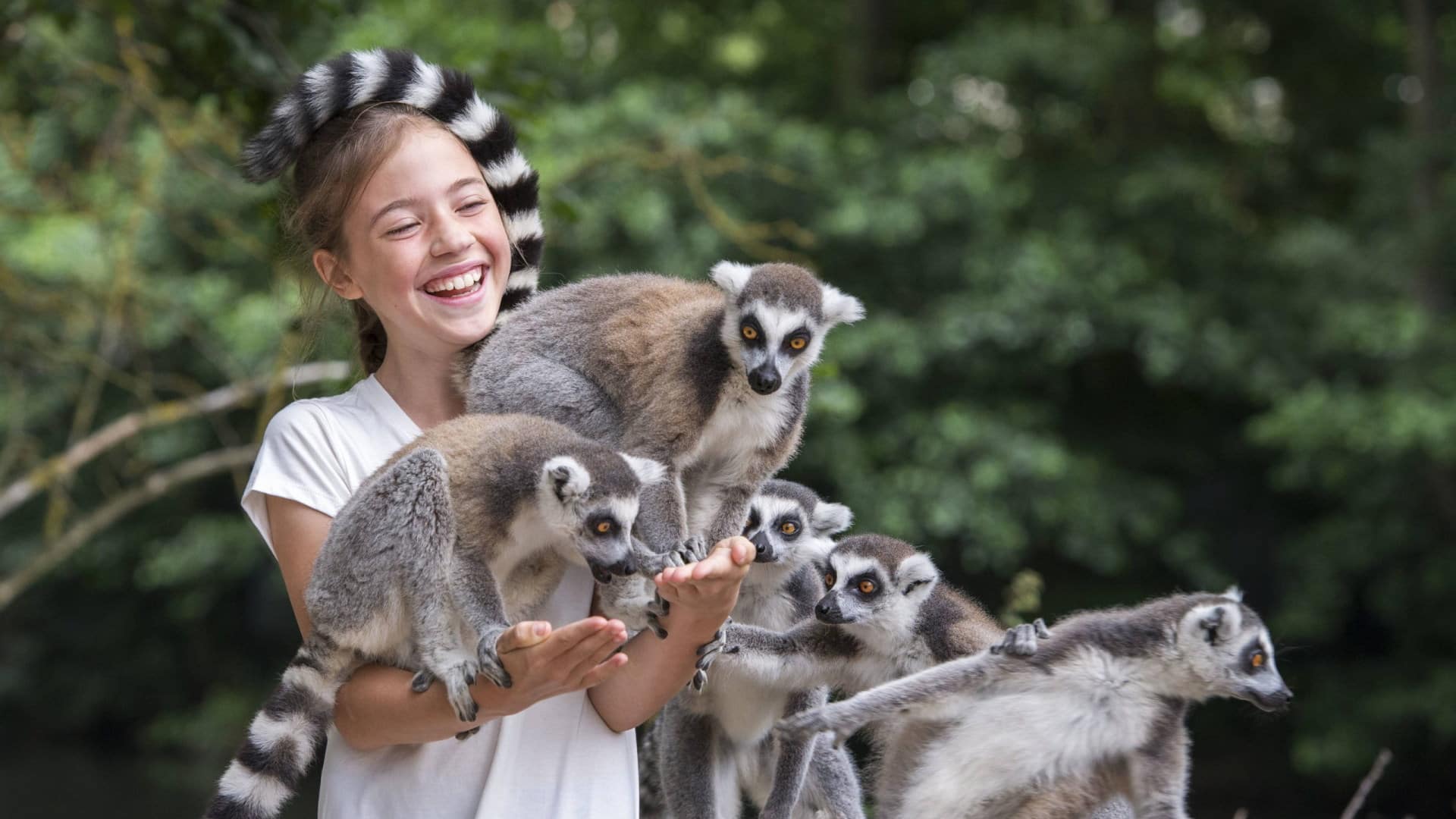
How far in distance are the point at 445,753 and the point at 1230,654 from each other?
1.25 meters

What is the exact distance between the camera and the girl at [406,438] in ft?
7.27

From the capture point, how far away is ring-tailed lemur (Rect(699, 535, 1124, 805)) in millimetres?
2408

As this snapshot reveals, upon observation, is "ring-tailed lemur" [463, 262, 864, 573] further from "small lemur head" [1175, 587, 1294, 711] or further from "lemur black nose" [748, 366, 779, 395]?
"small lemur head" [1175, 587, 1294, 711]

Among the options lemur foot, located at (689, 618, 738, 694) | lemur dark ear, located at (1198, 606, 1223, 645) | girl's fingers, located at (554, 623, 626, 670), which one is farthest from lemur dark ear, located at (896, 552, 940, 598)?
girl's fingers, located at (554, 623, 626, 670)

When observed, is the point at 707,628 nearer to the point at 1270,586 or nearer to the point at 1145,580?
the point at 1145,580

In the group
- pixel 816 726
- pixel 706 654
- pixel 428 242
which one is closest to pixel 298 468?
pixel 428 242

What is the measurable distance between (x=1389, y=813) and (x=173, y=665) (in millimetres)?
11160

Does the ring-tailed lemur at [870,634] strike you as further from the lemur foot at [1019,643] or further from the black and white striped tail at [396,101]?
the black and white striped tail at [396,101]

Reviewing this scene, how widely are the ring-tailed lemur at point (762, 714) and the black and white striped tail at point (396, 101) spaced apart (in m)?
0.69

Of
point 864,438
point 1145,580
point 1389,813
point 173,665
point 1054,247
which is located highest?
point 1054,247

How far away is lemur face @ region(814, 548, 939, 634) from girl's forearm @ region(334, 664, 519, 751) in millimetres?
607

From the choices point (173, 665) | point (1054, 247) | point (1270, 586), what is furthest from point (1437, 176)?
point (173, 665)

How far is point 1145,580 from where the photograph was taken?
10102mm

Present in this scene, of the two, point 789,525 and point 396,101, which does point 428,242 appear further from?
point 789,525
